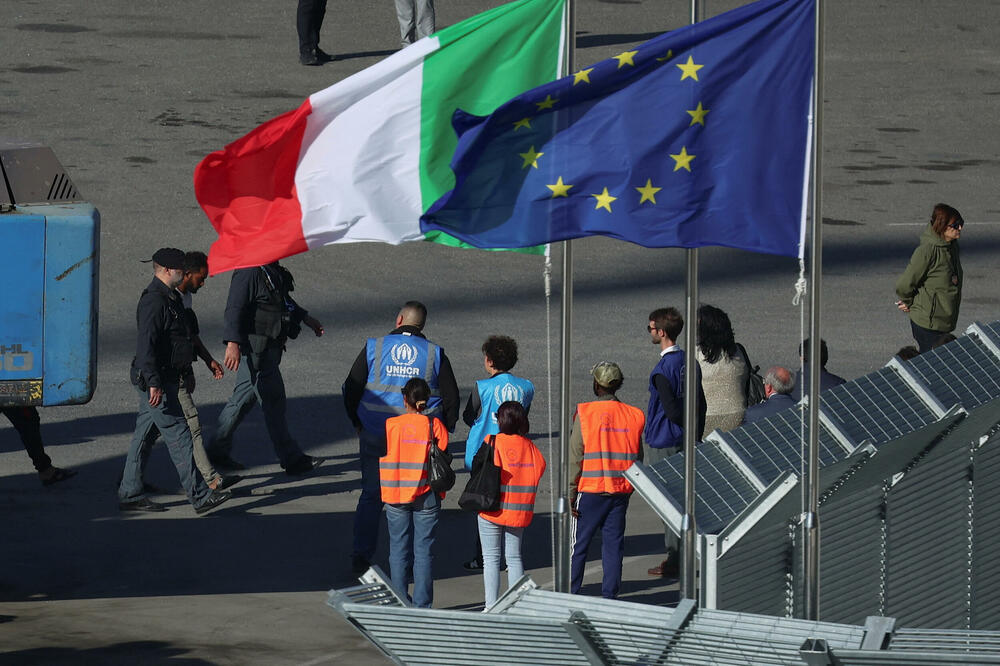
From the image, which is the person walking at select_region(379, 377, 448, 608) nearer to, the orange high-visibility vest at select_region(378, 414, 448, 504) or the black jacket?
the orange high-visibility vest at select_region(378, 414, 448, 504)

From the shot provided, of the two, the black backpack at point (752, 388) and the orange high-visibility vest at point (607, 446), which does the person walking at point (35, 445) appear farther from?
the black backpack at point (752, 388)

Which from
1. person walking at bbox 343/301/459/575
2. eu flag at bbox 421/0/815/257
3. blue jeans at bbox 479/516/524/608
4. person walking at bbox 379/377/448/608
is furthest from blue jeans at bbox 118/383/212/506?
eu flag at bbox 421/0/815/257

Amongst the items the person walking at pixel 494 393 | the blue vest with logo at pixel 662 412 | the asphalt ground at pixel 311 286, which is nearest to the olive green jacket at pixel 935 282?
the asphalt ground at pixel 311 286

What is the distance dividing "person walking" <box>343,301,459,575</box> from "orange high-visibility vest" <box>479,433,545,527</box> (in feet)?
3.56

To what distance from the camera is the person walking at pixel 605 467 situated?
966cm

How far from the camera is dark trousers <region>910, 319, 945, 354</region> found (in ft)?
45.2

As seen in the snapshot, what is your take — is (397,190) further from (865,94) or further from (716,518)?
(865,94)

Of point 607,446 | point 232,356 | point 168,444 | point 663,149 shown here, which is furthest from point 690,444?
point 232,356

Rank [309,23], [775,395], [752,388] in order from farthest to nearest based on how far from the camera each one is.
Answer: [309,23], [752,388], [775,395]

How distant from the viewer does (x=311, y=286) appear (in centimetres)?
1792

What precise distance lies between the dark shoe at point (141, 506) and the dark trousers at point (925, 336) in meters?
6.25

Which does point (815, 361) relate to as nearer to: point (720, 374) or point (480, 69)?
point (480, 69)

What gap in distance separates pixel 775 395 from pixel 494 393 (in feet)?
5.52

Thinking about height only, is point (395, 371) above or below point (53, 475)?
above
